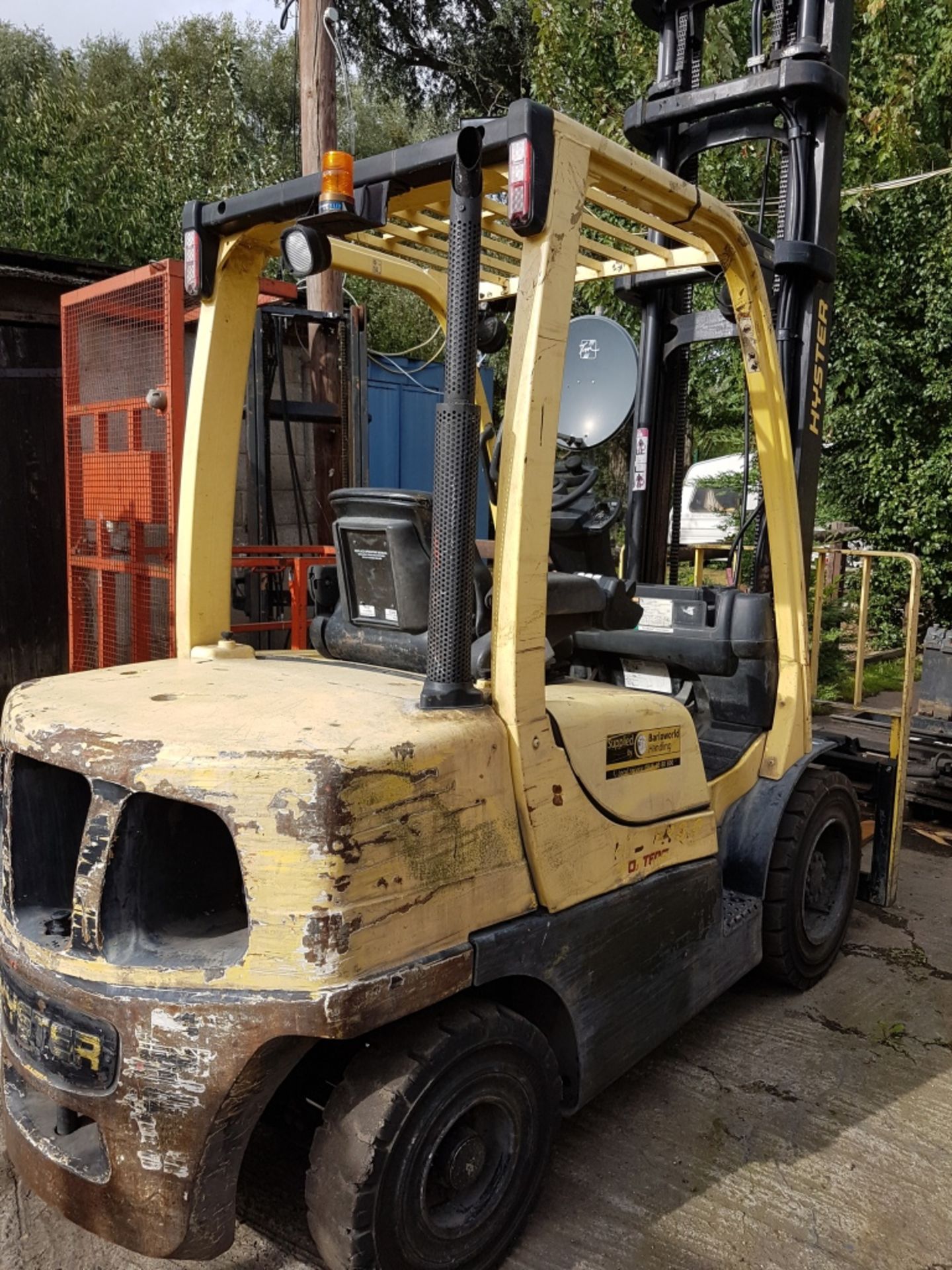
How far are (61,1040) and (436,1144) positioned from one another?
883 mm

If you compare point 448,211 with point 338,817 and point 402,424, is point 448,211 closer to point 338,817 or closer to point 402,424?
point 338,817

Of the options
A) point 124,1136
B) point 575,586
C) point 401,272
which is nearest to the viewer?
point 124,1136

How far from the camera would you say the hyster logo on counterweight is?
4133 millimetres

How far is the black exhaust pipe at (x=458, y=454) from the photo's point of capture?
2.28m

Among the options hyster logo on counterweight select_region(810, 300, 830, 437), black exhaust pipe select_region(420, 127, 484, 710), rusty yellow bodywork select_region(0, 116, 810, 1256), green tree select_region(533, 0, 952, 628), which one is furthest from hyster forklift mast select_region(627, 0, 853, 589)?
green tree select_region(533, 0, 952, 628)

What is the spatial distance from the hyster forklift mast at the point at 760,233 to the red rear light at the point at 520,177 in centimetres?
143

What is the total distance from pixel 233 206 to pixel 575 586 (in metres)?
1.49

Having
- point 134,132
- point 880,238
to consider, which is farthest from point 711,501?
point 134,132

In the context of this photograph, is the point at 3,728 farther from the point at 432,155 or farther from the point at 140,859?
the point at 432,155

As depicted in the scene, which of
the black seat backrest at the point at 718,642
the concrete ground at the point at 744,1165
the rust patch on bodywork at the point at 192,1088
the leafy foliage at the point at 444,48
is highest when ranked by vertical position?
the leafy foliage at the point at 444,48

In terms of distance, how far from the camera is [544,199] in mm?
2365

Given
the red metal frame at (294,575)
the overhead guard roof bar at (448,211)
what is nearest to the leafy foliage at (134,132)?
the red metal frame at (294,575)

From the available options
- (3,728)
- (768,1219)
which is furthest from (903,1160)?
(3,728)

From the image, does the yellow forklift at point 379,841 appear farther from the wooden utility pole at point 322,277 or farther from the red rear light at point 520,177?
the wooden utility pole at point 322,277
